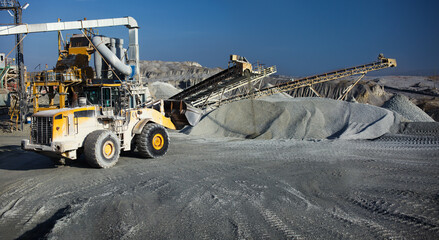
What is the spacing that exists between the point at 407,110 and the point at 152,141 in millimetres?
14276

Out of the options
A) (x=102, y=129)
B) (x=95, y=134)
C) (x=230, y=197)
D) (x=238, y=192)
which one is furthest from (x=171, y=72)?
(x=230, y=197)

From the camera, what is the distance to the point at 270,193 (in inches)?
235

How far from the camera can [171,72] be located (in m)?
50.9

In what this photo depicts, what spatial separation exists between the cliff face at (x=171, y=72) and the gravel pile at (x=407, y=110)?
27826mm

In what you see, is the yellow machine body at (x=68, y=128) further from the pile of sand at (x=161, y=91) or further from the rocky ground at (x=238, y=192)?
the pile of sand at (x=161, y=91)

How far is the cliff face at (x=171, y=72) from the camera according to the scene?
4534 cm

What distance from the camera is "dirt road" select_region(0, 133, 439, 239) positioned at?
448 cm

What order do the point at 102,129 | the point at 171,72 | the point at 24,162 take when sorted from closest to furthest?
the point at 102,129 < the point at 24,162 < the point at 171,72

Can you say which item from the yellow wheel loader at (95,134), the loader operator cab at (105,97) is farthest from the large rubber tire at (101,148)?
the loader operator cab at (105,97)

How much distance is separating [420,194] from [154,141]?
6294mm

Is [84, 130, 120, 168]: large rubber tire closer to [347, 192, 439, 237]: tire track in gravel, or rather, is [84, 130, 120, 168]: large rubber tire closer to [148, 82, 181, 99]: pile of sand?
[347, 192, 439, 237]: tire track in gravel

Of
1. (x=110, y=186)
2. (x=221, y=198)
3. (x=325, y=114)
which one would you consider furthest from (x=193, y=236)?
(x=325, y=114)

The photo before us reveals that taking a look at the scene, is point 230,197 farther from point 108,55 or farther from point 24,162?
point 108,55

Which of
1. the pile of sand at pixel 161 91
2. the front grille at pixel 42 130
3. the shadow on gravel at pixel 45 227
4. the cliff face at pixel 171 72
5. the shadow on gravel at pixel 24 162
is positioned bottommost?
the shadow on gravel at pixel 45 227
